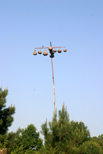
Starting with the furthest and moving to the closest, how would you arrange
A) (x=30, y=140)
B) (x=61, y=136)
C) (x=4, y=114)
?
(x=30, y=140)
(x=4, y=114)
(x=61, y=136)

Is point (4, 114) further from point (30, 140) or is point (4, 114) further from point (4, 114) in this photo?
point (30, 140)

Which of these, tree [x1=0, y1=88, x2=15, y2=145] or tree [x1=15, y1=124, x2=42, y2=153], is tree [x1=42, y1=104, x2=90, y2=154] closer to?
tree [x1=0, y1=88, x2=15, y2=145]

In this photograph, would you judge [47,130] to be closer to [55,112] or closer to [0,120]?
[55,112]

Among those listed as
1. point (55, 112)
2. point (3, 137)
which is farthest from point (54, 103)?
point (3, 137)

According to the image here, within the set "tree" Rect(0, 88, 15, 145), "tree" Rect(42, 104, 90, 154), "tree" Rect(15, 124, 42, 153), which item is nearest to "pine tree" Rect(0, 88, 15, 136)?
"tree" Rect(0, 88, 15, 145)

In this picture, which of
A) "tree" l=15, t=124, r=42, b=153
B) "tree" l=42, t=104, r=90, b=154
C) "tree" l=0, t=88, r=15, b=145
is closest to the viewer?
"tree" l=42, t=104, r=90, b=154

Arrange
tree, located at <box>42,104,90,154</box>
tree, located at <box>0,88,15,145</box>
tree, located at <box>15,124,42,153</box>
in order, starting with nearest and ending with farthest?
tree, located at <box>42,104,90,154</box>
tree, located at <box>0,88,15,145</box>
tree, located at <box>15,124,42,153</box>

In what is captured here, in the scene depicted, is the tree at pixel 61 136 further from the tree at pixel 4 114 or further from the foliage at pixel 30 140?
the foliage at pixel 30 140

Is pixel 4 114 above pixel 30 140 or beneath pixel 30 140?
above

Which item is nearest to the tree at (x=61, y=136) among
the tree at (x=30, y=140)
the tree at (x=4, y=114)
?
the tree at (x=4, y=114)

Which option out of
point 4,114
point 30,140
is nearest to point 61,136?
point 4,114

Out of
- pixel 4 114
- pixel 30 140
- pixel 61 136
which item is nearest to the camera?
pixel 61 136

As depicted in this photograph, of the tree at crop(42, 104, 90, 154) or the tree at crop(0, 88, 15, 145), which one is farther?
the tree at crop(0, 88, 15, 145)

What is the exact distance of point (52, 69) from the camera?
79.7 feet
